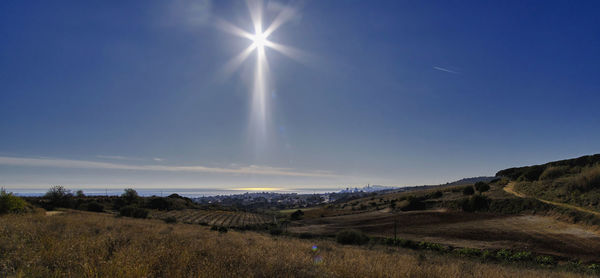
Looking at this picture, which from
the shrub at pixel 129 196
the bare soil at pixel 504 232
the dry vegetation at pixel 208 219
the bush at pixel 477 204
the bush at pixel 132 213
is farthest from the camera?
the shrub at pixel 129 196

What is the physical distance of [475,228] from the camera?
32.9 metres

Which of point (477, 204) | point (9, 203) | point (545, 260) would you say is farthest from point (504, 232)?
point (9, 203)

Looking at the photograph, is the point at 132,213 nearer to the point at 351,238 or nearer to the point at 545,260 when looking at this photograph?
the point at 351,238

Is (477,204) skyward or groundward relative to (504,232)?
skyward

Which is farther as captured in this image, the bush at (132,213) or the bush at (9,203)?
the bush at (132,213)

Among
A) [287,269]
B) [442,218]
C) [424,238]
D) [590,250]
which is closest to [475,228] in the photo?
[424,238]

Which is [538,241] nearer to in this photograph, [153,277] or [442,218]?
[442,218]

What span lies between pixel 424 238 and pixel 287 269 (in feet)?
103

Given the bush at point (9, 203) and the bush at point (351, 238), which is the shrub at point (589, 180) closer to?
the bush at point (351, 238)

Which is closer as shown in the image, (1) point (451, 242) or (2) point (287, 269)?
(2) point (287, 269)

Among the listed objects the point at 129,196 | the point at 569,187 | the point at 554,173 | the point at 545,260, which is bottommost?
the point at 545,260

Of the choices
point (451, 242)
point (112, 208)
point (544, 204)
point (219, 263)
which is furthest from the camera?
point (112, 208)

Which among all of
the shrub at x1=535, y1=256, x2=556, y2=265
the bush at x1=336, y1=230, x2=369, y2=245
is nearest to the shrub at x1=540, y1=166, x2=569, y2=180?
the shrub at x1=535, y1=256, x2=556, y2=265

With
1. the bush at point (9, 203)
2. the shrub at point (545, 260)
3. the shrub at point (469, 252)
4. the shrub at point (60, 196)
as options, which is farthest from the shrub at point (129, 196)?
the shrub at point (545, 260)
